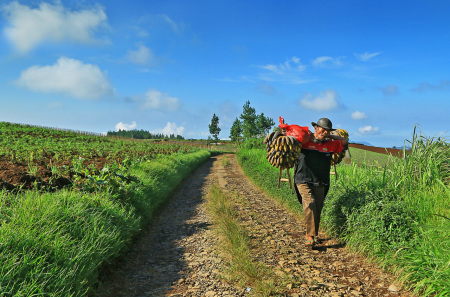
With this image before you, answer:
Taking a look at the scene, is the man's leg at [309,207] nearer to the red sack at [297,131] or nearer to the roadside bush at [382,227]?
the roadside bush at [382,227]

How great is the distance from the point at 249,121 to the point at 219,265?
4912 centimetres

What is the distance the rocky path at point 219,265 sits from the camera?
12.7ft

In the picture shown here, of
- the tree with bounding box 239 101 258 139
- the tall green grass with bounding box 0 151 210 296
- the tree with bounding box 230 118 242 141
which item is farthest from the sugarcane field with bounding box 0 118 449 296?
the tree with bounding box 230 118 242 141

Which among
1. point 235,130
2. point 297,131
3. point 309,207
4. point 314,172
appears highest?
point 235,130

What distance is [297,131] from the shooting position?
524 centimetres

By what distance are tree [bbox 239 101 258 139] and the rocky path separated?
43.0m

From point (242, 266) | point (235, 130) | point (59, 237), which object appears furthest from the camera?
point (235, 130)

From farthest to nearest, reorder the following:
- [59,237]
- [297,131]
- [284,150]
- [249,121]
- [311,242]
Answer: [249,121]
[311,242]
[297,131]
[284,150]
[59,237]

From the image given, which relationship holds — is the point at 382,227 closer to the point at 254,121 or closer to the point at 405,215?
the point at 405,215

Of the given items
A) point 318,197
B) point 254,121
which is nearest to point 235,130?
point 254,121

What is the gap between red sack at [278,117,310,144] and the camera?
204 inches

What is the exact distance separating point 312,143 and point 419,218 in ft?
6.84

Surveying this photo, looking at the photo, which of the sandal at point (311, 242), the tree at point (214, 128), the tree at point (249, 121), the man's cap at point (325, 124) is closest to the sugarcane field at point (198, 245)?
the sandal at point (311, 242)

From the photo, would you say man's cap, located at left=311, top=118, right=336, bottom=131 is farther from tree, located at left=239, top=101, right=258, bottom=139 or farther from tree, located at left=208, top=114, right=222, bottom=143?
tree, located at left=208, top=114, right=222, bottom=143
